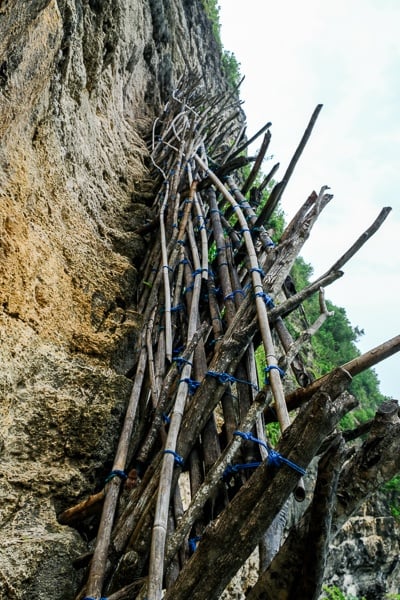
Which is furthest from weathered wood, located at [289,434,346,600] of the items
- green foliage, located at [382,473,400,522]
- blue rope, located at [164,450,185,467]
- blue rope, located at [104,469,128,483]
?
green foliage, located at [382,473,400,522]

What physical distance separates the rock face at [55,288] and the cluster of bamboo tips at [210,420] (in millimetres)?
87

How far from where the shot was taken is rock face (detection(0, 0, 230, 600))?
114 centimetres

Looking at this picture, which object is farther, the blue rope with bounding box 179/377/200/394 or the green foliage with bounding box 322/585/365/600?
the green foliage with bounding box 322/585/365/600

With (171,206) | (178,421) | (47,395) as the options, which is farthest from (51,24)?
(178,421)

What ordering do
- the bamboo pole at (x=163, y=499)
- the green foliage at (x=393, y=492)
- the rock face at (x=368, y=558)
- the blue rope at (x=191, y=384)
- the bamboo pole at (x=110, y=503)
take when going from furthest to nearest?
the green foliage at (x=393, y=492), the rock face at (x=368, y=558), the blue rope at (x=191, y=384), the bamboo pole at (x=110, y=503), the bamboo pole at (x=163, y=499)

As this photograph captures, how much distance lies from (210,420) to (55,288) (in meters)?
0.71

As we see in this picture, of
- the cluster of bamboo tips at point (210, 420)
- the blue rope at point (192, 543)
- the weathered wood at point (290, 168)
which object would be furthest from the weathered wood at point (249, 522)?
the weathered wood at point (290, 168)

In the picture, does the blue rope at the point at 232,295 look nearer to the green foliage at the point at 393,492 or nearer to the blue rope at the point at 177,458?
the blue rope at the point at 177,458

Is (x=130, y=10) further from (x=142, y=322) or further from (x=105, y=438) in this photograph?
(x=105, y=438)

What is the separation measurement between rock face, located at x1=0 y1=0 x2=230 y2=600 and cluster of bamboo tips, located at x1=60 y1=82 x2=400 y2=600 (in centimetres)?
9

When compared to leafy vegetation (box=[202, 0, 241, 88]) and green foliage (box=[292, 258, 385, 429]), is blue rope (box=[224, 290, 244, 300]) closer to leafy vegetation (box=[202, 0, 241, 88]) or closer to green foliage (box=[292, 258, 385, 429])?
green foliage (box=[292, 258, 385, 429])

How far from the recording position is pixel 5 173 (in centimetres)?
139

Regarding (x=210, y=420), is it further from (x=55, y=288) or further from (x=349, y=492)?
(x=55, y=288)

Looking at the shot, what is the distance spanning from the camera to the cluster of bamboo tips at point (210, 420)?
84cm
